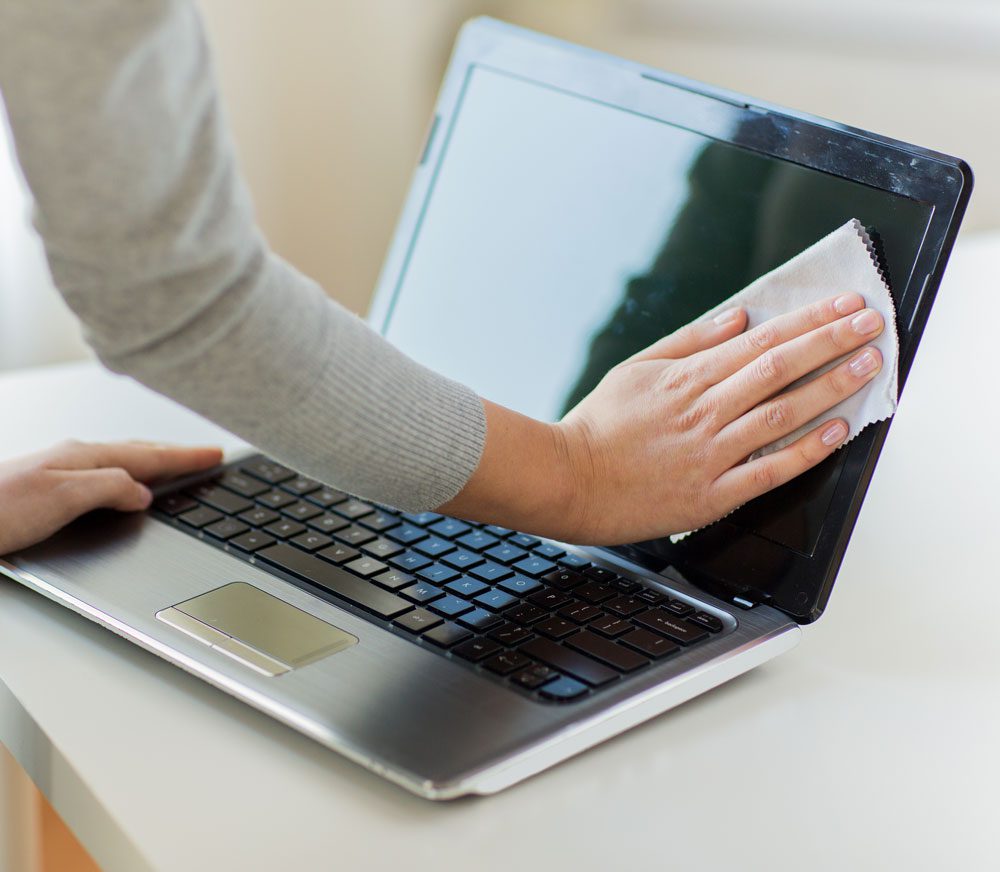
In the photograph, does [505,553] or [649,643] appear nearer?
[649,643]

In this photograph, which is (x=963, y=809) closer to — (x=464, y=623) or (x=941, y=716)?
(x=941, y=716)

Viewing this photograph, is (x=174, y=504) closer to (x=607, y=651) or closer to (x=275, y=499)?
(x=275, y=499)

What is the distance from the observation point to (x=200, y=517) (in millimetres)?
789

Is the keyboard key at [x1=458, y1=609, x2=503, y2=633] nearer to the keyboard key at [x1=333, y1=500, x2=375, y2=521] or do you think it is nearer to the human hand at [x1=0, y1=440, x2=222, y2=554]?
the keyboard key at [x1=333, y1=500, x2=375, y2=521]

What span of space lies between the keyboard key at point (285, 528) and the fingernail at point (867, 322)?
14.1 inches

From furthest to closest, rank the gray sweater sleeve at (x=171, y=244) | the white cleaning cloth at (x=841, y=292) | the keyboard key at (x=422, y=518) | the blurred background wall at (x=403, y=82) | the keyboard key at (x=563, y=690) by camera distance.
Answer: the blurred background wall at (x=403, y=82) → the keyboard key at (x=422, y=518) → the white cleaning cloth at (x=841, y=292) → the keyboard key at (x=563, y=690) → the gray sweater sleeve at (x=171, y=244)

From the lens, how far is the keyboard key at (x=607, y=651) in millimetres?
603

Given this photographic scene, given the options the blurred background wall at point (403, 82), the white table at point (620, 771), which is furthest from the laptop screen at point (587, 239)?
the blurred background wall at point (403, 82)

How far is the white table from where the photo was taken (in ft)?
1.68

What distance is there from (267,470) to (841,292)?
0.41 metres

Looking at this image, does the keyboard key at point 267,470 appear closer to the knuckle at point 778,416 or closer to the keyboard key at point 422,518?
the keyboard key at point 422,518

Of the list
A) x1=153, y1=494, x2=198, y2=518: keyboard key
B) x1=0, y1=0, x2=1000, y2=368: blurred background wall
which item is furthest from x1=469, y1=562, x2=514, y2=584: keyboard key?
x1=0, y1=0, x2=1000, y2=368: blurred background wall

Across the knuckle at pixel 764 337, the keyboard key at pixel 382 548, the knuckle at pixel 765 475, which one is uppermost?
the knuckle at pixel 764 337

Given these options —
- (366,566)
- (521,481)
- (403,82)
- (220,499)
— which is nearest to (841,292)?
(521,481)
